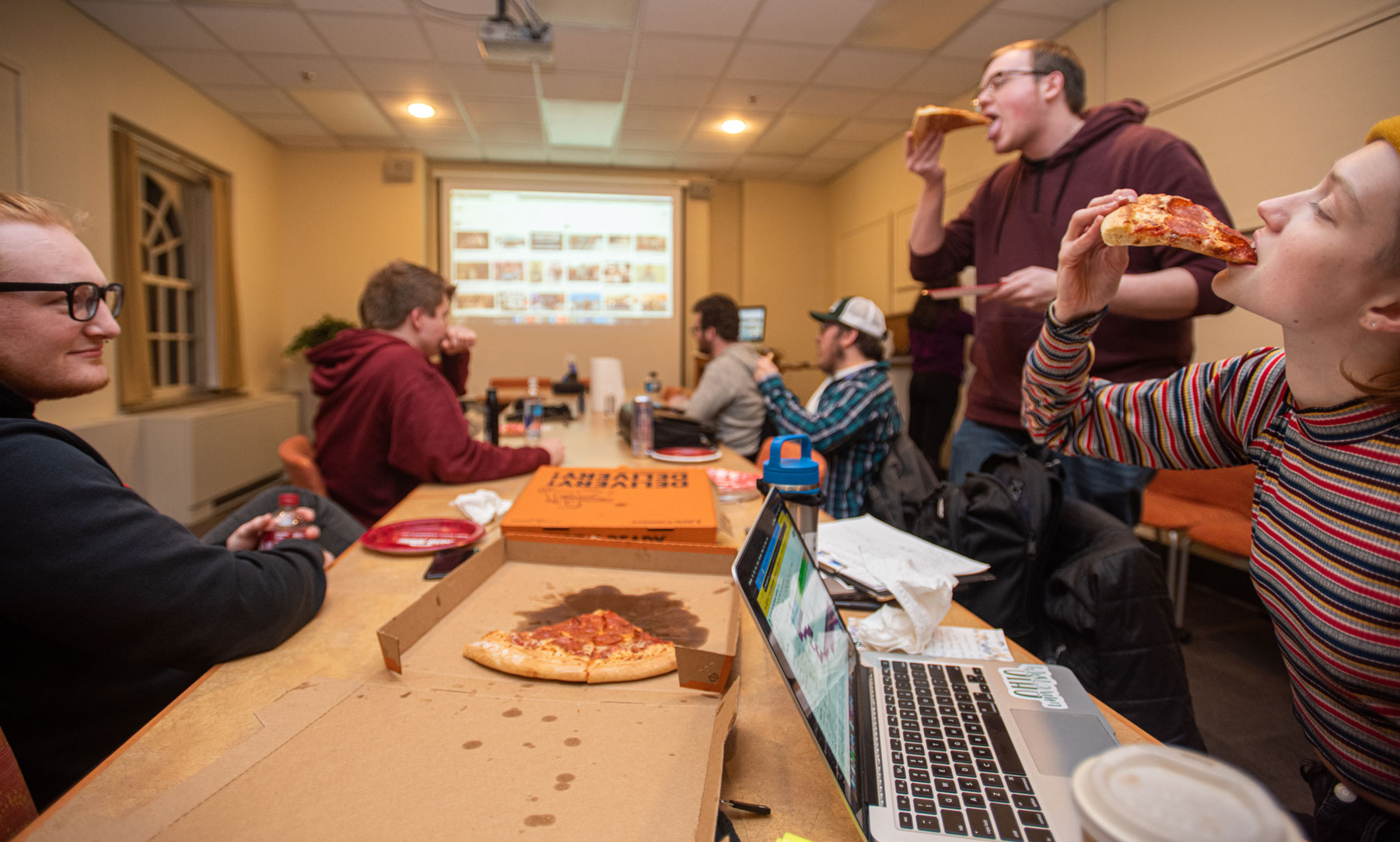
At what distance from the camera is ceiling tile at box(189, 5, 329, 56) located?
12.4ft

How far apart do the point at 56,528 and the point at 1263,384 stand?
137 centimetres

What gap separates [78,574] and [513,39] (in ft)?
11.1

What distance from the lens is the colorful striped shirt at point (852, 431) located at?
228 cm

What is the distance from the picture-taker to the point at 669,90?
4906mm

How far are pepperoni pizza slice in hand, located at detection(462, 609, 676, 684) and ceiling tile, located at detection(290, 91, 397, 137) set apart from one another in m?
5.26

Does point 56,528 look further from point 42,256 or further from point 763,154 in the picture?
point 763,154

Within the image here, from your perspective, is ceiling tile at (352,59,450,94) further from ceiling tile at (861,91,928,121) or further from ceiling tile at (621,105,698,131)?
ceiling tile at (861,91,928,121)

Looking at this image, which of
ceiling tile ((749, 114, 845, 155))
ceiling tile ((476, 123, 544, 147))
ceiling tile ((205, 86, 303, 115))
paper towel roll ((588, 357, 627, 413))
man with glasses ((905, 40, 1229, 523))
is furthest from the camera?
ceiling tile ((476, 123, 544, 147))

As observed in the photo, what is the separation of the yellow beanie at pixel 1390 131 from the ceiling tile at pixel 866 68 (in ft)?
13.3

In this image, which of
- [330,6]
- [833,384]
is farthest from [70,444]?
[330,6]

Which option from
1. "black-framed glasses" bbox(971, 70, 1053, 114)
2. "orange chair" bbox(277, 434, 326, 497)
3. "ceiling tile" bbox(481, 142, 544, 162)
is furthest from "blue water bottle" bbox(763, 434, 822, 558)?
"ceiling tile" bbox(481, 142, 544, 162)

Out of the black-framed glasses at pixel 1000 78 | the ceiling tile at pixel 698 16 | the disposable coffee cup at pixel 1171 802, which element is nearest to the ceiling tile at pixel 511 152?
the ceiling tile at pixel 698 16

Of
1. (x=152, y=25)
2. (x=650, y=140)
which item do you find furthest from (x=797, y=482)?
(x=650, y=140)

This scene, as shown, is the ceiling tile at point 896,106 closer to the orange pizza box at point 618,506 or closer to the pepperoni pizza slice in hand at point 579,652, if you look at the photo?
the orange pizza box at point 618,506
